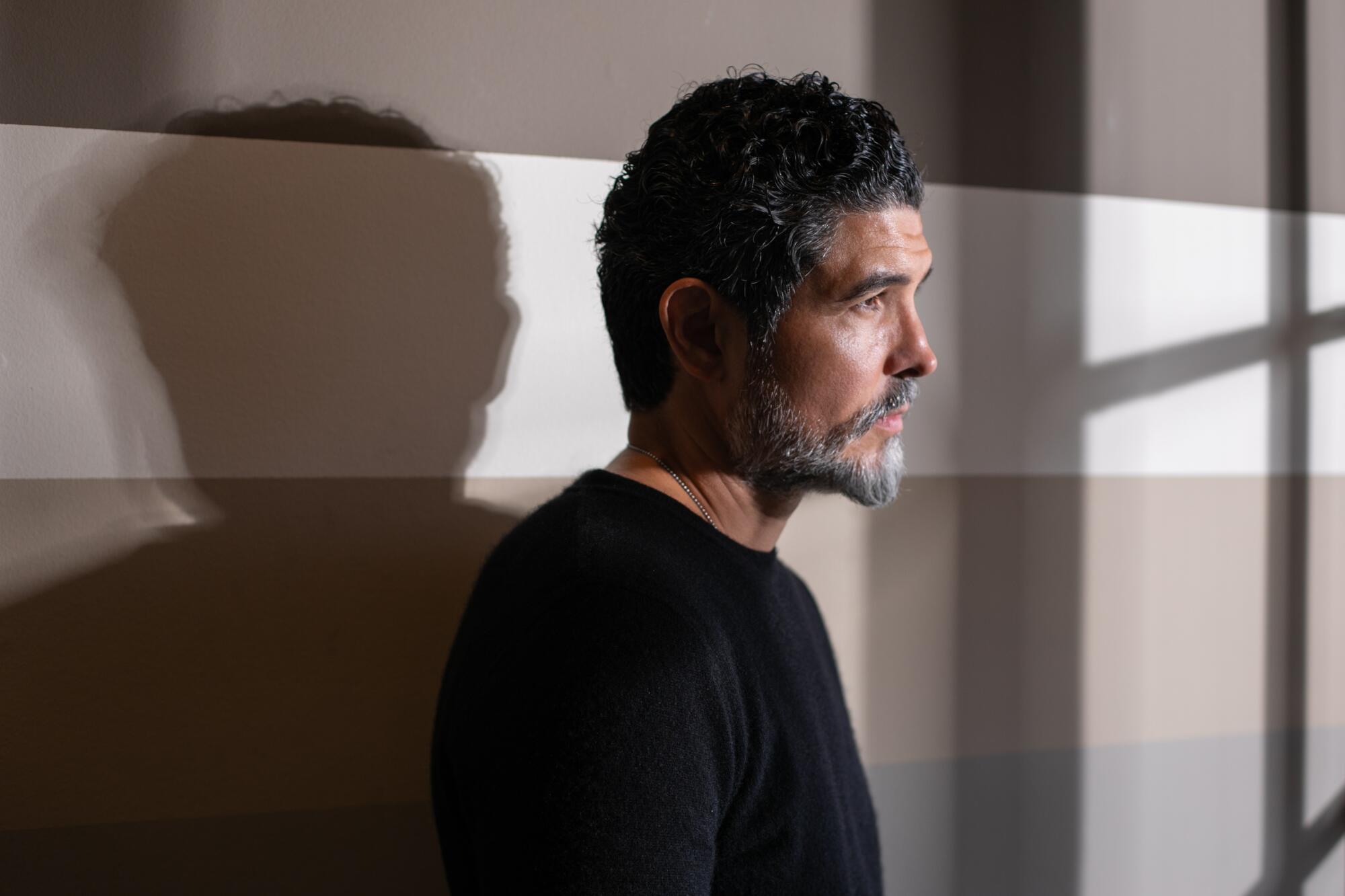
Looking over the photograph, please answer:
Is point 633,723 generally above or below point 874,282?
below

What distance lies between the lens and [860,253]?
99 centimetres

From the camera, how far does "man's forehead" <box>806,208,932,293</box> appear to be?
3.24 feet

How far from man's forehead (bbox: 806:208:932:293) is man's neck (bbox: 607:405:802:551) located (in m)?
0.20

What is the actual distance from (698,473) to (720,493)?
0.03m

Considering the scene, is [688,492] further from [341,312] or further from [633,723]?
[341,312]

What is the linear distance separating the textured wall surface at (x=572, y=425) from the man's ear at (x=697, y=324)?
313 mm

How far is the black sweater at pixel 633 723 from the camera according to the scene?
0.77m

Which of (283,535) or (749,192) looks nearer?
(749,192)

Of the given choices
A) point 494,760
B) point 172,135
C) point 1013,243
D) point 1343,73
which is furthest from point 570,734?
point 1343,73

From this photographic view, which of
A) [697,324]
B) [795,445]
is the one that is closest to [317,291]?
[697,324]

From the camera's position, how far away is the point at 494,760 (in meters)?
0.80

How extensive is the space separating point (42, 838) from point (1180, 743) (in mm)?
1652

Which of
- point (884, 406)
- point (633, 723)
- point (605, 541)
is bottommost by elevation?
point (633, 723)

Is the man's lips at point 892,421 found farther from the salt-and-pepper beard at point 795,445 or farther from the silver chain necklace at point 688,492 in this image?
the silver chain necklace at point 688,492
